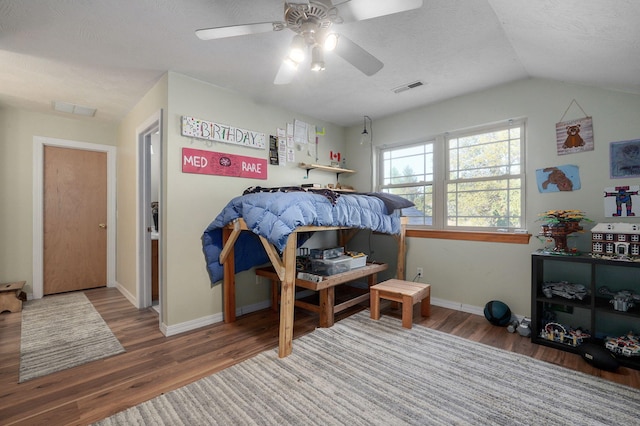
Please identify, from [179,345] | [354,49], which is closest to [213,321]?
[179,345]

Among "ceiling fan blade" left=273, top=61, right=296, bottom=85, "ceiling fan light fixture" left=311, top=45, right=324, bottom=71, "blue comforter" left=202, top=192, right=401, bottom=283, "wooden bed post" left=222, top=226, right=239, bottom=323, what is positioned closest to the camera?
"ceiling fan light fixture" left=311, top=45, right=324, bottom=71

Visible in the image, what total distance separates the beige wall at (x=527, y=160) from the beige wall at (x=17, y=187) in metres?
4.72

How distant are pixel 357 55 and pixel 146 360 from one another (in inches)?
104

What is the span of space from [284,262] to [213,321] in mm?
1274

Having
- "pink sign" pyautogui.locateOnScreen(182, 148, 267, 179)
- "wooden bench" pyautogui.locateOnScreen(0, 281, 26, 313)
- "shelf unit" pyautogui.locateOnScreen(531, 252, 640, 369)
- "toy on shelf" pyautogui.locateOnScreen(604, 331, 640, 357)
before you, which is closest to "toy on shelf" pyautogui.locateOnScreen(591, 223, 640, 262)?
"shelf unit" pyautogui.locateOnScreen(531, 252, 640, 369)

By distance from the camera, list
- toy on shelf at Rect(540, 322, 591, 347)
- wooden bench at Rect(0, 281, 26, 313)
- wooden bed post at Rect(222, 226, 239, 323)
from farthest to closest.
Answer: wooden bench at Rect(0, 281, 26, 313) → wooden bed post at Rect(222, 226, 239, 323) → toy on shelf at Rect(540, 322, 591, 347)

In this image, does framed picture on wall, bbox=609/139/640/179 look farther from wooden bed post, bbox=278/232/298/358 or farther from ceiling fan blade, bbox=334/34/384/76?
wooden bed post, bbox=278/232/298/358

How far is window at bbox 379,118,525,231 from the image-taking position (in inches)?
118

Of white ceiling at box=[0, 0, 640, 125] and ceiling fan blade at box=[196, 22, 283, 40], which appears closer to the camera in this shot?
ceiling fan blade at box=[196, 22, 283, 40]

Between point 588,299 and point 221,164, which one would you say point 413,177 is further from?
point 221,164

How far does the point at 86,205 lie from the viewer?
414cm

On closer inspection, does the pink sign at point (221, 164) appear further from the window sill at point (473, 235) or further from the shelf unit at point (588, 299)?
the shelf unit at point (588, 299)

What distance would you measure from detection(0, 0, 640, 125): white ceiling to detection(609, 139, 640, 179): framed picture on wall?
46 cm

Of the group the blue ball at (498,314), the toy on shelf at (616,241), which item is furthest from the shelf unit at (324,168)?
the toy on shelf at (616,241)
